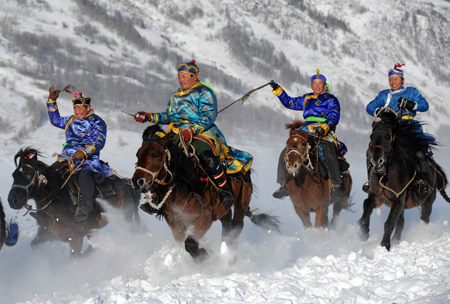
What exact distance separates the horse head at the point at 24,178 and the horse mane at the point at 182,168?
262 centimetres

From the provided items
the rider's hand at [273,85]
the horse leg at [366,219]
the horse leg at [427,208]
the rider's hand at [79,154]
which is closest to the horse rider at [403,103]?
the horse leg at [366,219]

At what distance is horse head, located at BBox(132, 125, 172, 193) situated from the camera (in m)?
6.24

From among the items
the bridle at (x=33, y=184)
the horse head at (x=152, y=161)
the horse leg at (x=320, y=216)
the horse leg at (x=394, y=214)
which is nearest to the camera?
the horse head at (x=152, y=161)

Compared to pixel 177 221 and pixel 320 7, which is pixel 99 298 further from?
pixel 320 7

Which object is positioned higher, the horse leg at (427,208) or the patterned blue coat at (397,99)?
the patterned blue coat at (397,99)

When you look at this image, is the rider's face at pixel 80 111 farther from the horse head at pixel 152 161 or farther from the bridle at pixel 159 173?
the bridle at pixel 159 173

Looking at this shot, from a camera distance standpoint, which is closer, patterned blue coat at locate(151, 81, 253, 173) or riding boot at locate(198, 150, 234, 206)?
riding boot at locate(198, 150, 234, 206)

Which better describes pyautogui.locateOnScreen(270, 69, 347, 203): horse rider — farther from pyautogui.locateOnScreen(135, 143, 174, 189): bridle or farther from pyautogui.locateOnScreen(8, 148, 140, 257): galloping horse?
pyautogui.locateOnScreen(8, 148, 140, 257): galloping horse

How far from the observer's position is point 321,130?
941 cm

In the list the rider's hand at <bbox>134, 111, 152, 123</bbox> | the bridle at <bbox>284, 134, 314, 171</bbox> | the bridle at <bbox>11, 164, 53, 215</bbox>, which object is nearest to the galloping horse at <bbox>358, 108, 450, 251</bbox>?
the bridle at <bbox>284, 134, 314, 171</bbox>

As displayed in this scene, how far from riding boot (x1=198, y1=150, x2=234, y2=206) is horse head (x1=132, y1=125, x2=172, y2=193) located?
2.38ft

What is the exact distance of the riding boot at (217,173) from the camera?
734 cm

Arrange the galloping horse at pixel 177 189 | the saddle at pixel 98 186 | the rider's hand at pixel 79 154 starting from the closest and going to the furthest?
1. the galloping horse at pixel 177 189
2. the rider's hand at pixel 79 154
3. the saddle at pixel 98 186

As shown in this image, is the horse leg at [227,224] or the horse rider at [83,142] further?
the horse rider at [83,142]
